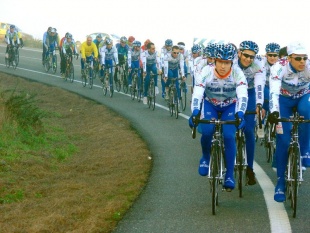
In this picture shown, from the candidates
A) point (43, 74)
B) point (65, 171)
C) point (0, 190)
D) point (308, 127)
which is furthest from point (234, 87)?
point (43, 74)

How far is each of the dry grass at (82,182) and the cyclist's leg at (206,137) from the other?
106 cm

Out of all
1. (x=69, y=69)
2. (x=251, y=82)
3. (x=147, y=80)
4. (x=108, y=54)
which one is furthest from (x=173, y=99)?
(x=69, y=69)

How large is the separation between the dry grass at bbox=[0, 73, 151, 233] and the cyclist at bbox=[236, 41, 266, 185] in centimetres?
162

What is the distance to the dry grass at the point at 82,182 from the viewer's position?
8779 millimetres

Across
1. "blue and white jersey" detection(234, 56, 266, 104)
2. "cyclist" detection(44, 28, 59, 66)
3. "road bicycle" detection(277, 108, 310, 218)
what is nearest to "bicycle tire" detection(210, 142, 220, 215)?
"road bicycle" detection(277, 108, 310, 218)

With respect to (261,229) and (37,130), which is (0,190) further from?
(37,130)

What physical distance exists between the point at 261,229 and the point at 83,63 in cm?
2257

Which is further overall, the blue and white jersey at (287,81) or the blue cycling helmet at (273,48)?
the blue cycling helmet at (273,48)

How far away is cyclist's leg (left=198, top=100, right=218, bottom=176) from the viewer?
30.7 ft

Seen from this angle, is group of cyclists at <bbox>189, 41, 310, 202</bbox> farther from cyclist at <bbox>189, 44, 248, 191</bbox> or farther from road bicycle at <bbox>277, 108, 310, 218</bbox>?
road bicycle at <bbox>277, 108, 310, 218</bbox>

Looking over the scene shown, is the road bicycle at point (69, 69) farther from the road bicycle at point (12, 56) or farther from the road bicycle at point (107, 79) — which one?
the road bicycle at point (12, 56)

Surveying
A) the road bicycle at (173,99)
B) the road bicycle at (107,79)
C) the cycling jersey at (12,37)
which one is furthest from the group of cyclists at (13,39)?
the road bicycle at (173,99)

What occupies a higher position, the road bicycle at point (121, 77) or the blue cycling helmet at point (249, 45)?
the blue cycling helmet at point (249, 45)

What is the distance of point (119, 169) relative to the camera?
1298 cm
